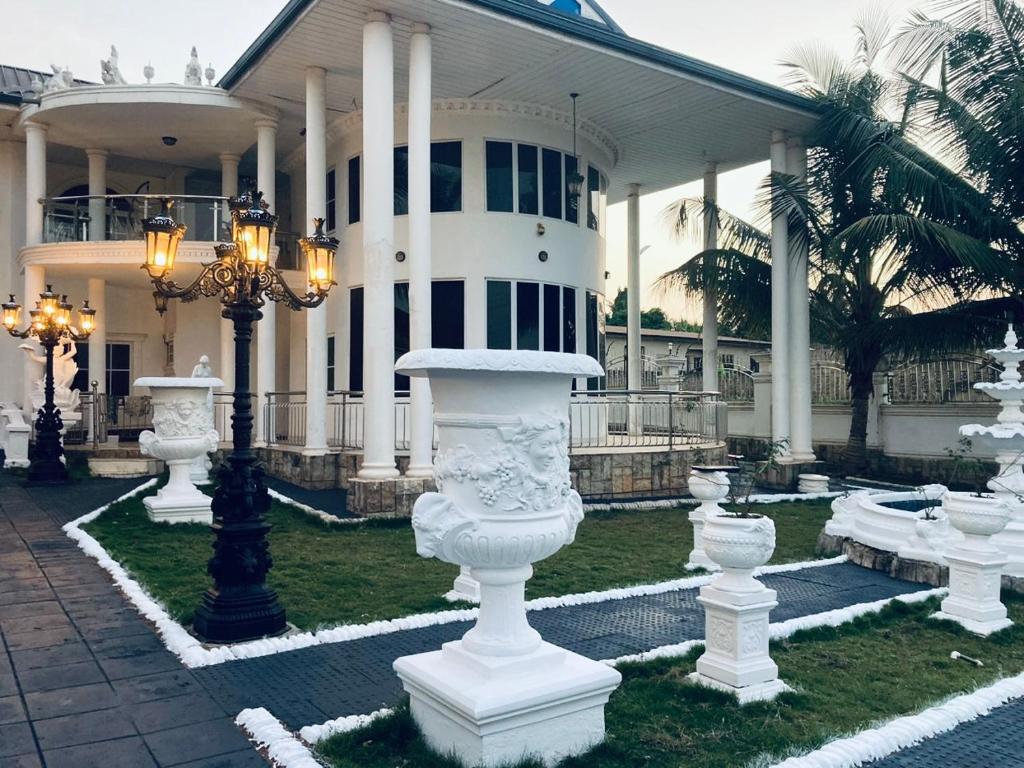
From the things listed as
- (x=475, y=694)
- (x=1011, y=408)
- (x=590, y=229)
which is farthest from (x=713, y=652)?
(x=590, y=229)

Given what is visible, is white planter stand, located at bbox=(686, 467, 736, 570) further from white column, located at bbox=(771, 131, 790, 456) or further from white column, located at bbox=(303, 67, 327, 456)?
white column, located at bbox=(771, 131, 790, 456)

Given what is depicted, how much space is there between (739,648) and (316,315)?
9561mm

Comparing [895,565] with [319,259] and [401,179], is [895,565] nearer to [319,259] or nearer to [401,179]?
[319,259]

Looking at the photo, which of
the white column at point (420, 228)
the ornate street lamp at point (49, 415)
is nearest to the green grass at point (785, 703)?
the white column at point (420, 228)

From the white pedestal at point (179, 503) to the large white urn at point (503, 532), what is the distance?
6.75m

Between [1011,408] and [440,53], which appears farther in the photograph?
[440,53]

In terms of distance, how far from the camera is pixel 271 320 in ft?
46.9

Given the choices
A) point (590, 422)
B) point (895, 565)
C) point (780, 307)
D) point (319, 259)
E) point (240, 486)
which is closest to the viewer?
point (240, 486)

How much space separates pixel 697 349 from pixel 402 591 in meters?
23.1

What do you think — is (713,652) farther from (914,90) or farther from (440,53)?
(914,90)

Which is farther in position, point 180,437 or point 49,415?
point 49,415

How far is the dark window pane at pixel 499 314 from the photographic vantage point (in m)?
13.3

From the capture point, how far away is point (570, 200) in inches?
562

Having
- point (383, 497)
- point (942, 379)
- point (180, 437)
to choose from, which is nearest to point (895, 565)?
point (383, 497)
